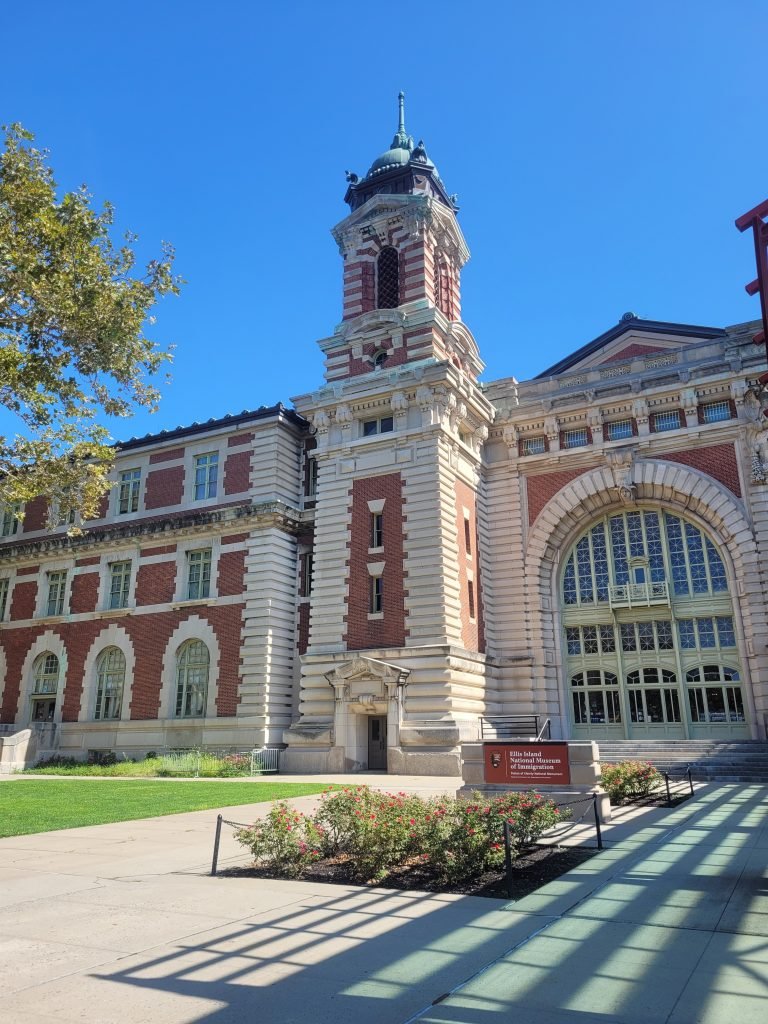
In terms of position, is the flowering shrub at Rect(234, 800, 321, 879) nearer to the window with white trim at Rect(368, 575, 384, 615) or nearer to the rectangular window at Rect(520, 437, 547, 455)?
the window with white trim at Rect(368, 575, 384, 615)

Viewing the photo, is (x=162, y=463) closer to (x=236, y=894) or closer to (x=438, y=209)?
(x=438, y=209)

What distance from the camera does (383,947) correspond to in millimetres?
6535

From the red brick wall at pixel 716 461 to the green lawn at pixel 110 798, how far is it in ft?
64.7

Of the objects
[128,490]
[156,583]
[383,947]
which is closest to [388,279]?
[128,490]

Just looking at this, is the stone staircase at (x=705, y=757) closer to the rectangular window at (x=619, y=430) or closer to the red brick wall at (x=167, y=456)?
the rectangular window at (x=619, y=430)

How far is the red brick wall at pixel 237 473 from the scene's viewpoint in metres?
35.3

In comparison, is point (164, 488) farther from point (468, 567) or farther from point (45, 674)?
point (468, 567)

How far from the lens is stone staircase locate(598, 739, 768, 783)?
22.8 metres

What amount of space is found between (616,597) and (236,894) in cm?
2585

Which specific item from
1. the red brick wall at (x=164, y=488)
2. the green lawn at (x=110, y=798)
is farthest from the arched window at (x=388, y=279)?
the green lawn at (x=110, y=798)

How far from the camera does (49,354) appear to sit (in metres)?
20.4

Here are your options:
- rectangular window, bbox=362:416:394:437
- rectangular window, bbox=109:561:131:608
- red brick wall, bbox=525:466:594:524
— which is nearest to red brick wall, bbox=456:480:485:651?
red brick wall, bbox=525:466:594:524

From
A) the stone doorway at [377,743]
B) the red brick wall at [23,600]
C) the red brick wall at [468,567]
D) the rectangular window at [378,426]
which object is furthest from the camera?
A: the red brick wall at [23,600]

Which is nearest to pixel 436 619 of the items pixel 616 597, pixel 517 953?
pixel 616 597
